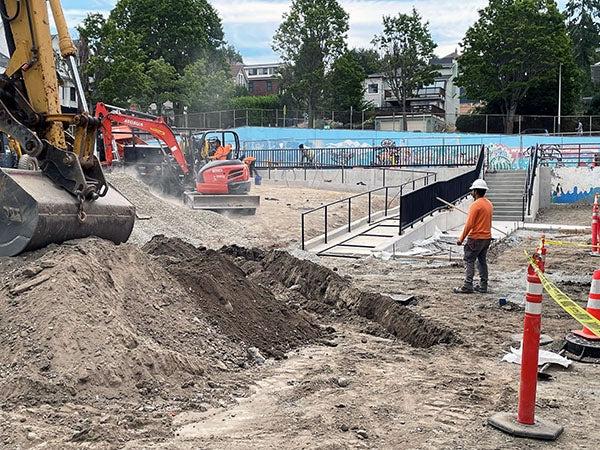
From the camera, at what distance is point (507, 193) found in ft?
84.2

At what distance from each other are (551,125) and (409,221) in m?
39.1

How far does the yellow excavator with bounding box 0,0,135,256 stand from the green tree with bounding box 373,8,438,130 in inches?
2198

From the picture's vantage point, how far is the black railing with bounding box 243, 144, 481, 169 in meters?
32.2

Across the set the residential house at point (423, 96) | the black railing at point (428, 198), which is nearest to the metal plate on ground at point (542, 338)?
the black railing at point (428, 198)

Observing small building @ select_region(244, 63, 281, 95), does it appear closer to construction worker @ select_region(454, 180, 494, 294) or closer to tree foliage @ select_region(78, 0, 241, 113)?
tree foliage @ select_region(78, 0, 241, 113)

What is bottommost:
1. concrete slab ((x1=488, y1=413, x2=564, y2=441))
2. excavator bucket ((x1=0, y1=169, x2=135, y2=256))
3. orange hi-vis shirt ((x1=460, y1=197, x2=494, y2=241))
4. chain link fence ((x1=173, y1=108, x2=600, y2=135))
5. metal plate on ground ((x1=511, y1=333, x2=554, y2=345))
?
metal plate on ground ((x1=511, y1=333, x2=554, y2=345))

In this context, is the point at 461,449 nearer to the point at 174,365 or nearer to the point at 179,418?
the point at 179,418

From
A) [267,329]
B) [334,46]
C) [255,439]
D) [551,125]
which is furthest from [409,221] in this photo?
[334,46]

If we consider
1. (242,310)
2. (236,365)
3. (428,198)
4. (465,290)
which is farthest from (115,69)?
(236,365)

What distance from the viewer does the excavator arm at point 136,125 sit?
64.7ft

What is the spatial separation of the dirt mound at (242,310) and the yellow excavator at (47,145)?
1138mm

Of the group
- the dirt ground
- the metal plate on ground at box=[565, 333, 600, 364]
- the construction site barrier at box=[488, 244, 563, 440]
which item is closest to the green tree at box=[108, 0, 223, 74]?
the dirt ground

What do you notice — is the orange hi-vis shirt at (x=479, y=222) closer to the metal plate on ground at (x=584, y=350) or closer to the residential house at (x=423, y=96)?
the metal plate on ground at (x=584, y=350)

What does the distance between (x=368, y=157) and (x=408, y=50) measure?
30196 mm
